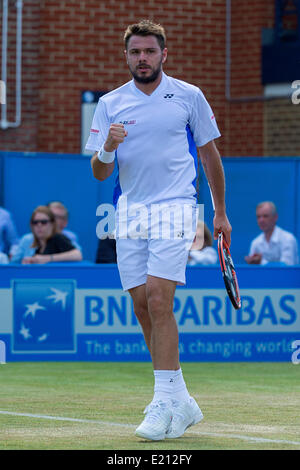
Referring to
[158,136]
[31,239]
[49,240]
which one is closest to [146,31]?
[158,136]

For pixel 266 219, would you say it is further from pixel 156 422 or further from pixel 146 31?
pixel 156 422

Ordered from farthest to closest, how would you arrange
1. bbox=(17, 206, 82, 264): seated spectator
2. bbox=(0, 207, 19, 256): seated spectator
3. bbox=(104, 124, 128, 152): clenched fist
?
bbox=(0, 207, 19, 256): seated spectator
bbox=(17, 206, 82, 264): seated spectator
bbox=(104, 124, 128, 152): clenched fist

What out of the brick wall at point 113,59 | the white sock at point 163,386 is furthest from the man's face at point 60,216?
the white sock at point 163,386

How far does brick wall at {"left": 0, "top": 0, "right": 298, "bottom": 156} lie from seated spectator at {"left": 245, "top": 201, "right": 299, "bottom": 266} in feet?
13.0

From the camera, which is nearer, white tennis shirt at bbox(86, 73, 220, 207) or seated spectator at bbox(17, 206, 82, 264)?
white tennis shirt at bbox(86, 73, 220, 207)

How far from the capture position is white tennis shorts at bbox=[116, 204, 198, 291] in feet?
20.1

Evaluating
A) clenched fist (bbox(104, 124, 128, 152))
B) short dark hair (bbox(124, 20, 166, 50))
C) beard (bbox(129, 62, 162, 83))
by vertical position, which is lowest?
clenched fist (bbox(104, 124, 128, 152))

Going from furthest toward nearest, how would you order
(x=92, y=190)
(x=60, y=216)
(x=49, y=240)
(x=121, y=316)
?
(x=92, y=190) < (x=60, y=216) < (x=49, y=240) < (x=121, y=316)

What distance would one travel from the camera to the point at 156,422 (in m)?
5.92

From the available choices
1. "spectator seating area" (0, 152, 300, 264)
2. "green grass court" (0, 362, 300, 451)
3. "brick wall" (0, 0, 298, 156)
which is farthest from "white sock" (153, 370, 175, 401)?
"brick wall" (0, 0, 298, 156)

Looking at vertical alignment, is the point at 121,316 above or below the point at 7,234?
below

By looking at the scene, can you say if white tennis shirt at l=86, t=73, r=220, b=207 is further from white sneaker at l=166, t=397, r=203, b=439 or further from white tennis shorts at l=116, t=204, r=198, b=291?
white sneaker at l=166, t=397, r=203, b=439

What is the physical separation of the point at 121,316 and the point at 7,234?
2.69m

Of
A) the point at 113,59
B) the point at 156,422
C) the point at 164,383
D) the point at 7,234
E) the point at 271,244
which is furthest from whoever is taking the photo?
the point at 113,59
